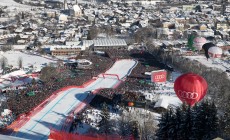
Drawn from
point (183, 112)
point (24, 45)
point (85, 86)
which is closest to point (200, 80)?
point (183, 112)

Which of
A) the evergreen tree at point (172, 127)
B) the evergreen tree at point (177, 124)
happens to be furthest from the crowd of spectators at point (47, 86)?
the evergreen tree at point (177, 124)

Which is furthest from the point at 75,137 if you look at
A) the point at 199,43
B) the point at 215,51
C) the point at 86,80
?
the point at 199,43

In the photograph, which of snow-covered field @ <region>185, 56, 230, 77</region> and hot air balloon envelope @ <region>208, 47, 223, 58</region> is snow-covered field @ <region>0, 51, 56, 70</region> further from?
hot air balloon envelope @ <region>208, 47, 223, 58</region>

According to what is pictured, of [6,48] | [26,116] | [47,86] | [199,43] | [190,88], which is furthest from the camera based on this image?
[6,48]

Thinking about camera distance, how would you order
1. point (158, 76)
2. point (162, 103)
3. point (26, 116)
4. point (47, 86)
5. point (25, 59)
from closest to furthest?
point (26, 116) < point (162, 103) < point (47, 86) < point (158, 76) < point (25, 59)

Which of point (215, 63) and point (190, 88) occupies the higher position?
point (190, 88)

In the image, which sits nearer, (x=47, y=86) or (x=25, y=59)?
(x=47, y=86)

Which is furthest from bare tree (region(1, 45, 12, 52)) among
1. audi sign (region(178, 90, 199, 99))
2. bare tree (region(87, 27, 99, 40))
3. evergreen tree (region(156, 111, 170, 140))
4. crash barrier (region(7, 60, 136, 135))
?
evergreen tree (region(156, 111, 170, 140))

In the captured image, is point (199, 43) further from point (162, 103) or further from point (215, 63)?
point (162, 103)
